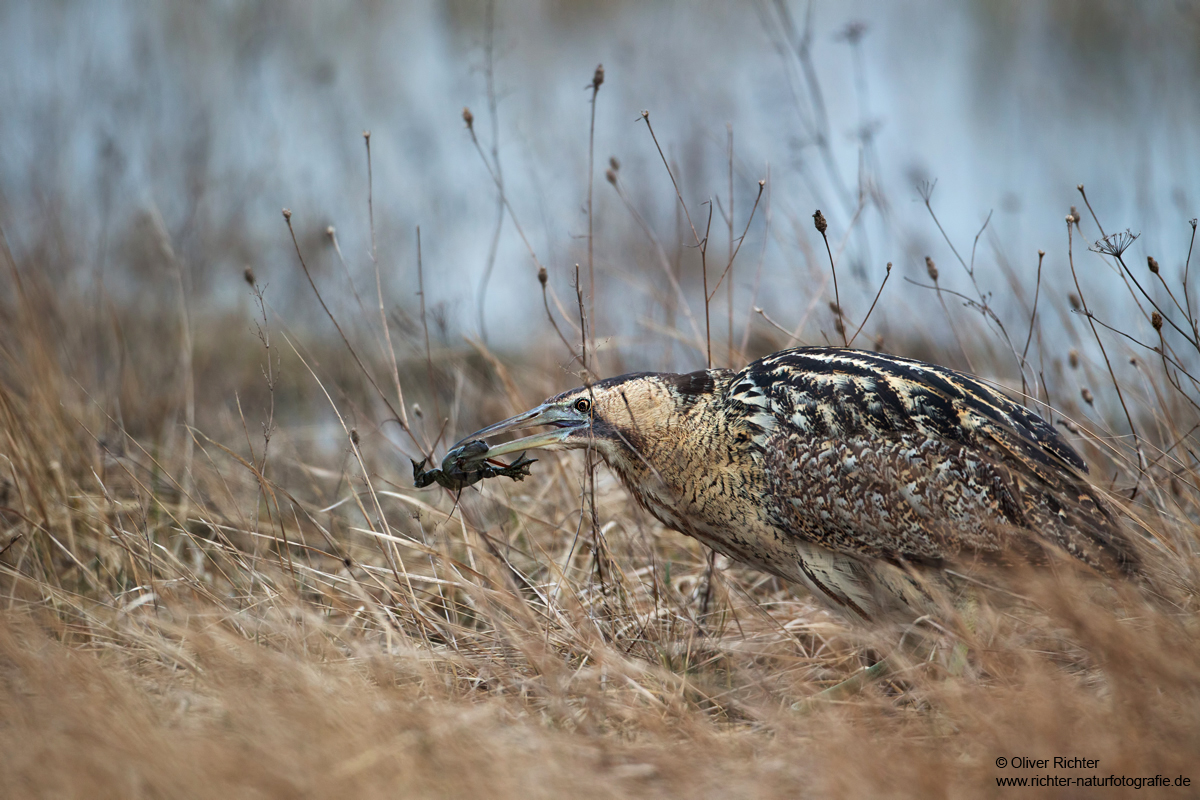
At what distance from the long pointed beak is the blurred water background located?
150 centimetres

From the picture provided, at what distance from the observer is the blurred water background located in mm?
6012

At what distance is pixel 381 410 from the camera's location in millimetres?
5660

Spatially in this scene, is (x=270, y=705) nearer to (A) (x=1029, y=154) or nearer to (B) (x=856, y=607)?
(B) (x=856, y=607)

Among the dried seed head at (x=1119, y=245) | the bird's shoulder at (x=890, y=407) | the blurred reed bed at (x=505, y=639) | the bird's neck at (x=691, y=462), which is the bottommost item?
the blurred reed bed at (x=505, y=639)

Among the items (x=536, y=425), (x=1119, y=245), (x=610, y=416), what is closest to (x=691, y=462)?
(x=610, y=416)

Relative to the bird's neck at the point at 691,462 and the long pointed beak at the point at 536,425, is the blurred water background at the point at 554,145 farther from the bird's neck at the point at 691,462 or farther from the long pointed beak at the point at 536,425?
the bird's neck at the point at 691,462

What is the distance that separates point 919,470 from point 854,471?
19 centimetres

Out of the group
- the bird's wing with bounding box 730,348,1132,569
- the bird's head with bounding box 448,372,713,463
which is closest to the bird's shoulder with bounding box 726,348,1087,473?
the bird's wing with bounding box 730,348,1132,569

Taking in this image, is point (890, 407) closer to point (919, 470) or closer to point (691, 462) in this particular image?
point (919, 470)

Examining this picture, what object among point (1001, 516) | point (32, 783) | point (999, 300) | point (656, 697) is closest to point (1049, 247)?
point (999, 300)

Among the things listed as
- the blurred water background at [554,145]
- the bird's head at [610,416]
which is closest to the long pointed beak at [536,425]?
the bird's head at [610,416]

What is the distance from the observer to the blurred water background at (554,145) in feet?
19.7

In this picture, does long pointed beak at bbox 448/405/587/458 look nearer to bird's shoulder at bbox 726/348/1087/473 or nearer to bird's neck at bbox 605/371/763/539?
bird's neck at bbox 605/371/763/539

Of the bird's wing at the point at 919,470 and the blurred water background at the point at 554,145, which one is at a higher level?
the blurred water background at the point at 554,145
